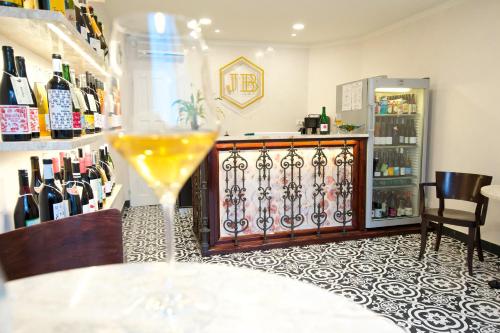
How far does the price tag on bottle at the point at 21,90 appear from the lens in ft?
4.02

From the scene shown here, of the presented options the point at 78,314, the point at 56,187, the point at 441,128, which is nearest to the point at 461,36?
the point at 441,128

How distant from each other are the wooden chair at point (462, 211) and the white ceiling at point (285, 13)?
226 cm

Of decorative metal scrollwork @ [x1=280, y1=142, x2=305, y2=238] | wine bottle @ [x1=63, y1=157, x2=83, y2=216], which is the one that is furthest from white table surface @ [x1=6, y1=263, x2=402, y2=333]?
decorative metal scrollwork @ [x1=280, y1=142, x2=305, y2=238]

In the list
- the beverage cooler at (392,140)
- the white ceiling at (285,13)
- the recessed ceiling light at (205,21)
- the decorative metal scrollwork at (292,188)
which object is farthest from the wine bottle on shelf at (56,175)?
the recessed ceiling light at (205,21)

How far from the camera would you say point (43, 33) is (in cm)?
124

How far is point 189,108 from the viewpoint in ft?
A: 1.49

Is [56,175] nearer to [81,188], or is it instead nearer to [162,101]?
[81,188]

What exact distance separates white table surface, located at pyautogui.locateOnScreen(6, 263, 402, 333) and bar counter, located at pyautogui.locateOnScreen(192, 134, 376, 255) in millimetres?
2834

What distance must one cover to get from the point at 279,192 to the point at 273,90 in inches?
127

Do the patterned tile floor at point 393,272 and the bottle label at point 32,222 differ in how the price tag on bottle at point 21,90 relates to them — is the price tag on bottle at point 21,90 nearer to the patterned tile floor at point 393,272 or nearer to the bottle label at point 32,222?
the bottle label at point 32,222

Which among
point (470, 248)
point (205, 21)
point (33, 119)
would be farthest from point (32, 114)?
point (205, 21)

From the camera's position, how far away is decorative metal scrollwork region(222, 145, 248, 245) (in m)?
3.49

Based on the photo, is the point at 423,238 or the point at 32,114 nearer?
the point at 32,114

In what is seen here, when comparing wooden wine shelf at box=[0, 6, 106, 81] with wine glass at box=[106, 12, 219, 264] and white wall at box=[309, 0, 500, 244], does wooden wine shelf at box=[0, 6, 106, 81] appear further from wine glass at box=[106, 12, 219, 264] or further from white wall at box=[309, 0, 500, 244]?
white wall at box=[309, 0, 500, 244]
